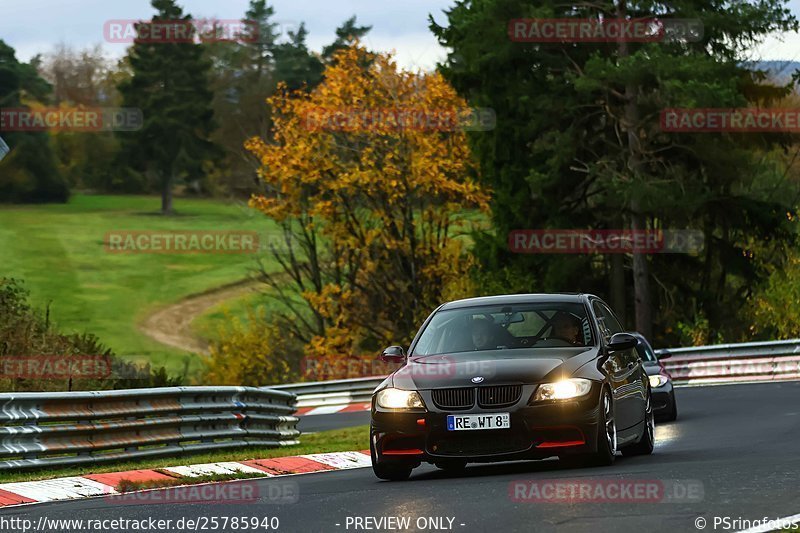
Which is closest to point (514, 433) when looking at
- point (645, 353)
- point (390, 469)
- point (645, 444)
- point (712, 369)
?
point (390, 469)

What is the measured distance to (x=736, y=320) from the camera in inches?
1944

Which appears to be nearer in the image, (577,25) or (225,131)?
(577,25)

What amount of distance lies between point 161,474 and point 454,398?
3.33 metres

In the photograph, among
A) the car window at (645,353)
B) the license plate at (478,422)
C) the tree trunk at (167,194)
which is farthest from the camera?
the tree trunk at (167,194)

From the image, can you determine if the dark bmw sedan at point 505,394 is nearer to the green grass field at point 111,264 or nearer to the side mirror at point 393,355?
the side mirror at point 393,355

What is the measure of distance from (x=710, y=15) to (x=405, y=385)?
33.4 metres

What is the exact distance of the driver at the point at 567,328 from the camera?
1398cm

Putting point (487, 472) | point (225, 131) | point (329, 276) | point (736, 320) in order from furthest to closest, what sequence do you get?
point (225, 131)
point (329, 276)
point (736, 320)
point (487, 472)

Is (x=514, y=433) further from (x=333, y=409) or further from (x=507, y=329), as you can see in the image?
(x=333, y=409)

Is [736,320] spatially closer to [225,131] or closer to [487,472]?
[487,472]

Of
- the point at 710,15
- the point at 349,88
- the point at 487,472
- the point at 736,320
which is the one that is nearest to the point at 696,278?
the point at 736,320

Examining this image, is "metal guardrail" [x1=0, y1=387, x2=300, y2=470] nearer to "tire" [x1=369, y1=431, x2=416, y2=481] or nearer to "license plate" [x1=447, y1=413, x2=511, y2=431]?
"tire" [x1=369, y1=431, x2=416, y2=481]

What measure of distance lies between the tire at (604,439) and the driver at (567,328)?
0.79 m

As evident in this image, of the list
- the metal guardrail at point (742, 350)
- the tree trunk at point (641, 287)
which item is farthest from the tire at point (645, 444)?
the tree trunk at point (641, 287)
